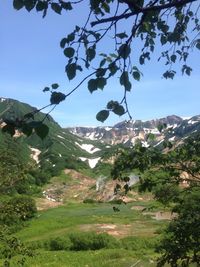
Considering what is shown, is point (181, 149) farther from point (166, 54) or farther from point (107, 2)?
point (107, 2)

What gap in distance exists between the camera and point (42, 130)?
4141 millimetres

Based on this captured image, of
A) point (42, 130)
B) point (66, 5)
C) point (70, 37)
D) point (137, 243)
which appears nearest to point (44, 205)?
point (137, 243)

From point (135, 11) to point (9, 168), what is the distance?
2047 cm

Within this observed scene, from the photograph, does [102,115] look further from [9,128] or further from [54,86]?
[9,128]

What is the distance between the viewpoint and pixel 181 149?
32.4ft

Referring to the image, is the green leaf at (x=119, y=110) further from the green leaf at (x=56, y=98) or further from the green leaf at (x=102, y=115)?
the green leaf at (x=56, y=98)

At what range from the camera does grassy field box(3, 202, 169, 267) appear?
1524 inches

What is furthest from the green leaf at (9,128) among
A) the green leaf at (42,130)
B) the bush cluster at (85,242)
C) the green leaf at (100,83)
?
the bush cluster at (85,242)

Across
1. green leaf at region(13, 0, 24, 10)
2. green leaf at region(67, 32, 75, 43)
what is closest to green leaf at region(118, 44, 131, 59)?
green leaf at region(67, 32, 75, 43)

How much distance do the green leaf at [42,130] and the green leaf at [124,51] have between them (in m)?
1.50

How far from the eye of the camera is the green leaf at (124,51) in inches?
204

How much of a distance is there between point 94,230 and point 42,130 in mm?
47514

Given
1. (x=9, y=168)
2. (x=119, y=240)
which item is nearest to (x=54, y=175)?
(x=119, y=240)

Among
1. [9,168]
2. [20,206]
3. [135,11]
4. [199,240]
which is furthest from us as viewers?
[9,168]
